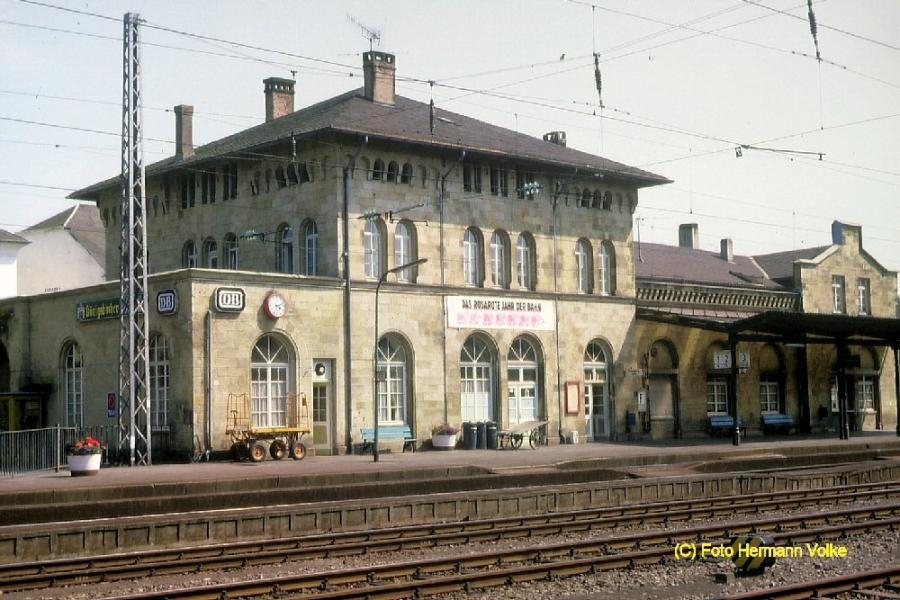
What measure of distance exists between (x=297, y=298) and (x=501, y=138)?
12.3m

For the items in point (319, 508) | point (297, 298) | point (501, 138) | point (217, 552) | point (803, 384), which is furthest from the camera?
point (803, 384)

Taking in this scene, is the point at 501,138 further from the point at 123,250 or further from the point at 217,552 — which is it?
the point at 217,552

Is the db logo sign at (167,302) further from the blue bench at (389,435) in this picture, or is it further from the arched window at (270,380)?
the blue bench at (389,435)

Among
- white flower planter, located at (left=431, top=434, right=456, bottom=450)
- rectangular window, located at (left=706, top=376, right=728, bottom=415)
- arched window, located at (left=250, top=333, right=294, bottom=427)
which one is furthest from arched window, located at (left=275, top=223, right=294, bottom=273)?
rectangular window, located at (left=706, top=376, right=728, bottom=415)

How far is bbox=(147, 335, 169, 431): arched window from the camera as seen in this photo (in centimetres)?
3728

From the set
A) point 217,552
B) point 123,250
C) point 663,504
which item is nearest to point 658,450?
point 663,504

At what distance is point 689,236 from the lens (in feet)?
224

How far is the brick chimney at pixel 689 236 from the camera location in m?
68.1

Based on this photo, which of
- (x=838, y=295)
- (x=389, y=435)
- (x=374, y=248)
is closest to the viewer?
(x=389, y=435)

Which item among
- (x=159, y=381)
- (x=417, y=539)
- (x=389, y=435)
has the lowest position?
(x=417, y=539)

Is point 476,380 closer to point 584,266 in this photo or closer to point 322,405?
point 322,405

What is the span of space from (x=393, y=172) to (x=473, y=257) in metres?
4.77

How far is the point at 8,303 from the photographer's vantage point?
43.9m

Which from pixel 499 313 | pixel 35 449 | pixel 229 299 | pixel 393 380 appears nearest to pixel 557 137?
pixel 499 313
